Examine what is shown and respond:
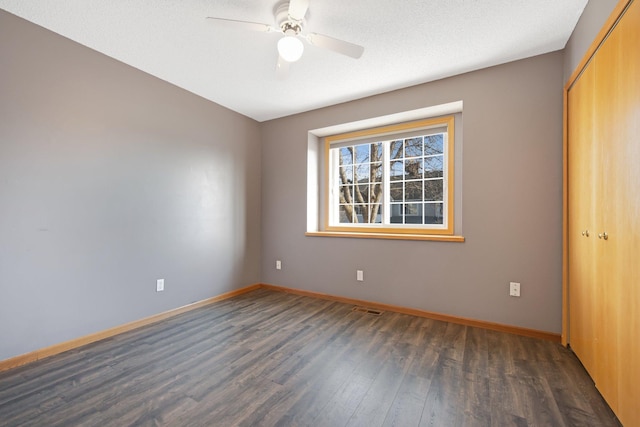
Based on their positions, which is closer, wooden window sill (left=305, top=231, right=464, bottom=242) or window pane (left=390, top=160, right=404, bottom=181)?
wooden window sill (left=305, top=231, right=464, bottom=242)

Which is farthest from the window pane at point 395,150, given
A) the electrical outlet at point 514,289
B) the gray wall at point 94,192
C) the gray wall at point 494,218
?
the gray wall at point 94,192

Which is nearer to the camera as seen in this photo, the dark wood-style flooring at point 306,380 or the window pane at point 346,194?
the dark wood-style flooring at point 306,380

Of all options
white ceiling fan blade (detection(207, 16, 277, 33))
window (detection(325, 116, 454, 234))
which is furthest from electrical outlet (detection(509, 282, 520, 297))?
white ceiling fan blade (detection(207, 16, 277, 33))

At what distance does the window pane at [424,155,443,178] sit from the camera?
309cm

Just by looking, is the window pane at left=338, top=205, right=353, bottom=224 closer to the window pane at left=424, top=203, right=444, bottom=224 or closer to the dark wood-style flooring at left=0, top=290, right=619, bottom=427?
the window pane at left=424, top=203, right=444, bottom=224

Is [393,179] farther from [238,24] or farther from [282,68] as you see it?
[238,24]

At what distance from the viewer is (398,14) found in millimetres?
1869

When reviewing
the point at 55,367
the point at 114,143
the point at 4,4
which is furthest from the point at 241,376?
the point at 4,4

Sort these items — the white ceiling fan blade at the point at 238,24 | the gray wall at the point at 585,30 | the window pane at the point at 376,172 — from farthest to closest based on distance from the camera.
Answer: the window pane at the point at 376,172, the white ceiling fan blade at the point at 238,24, the gray wall at the point at 585,30

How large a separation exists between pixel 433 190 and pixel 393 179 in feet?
1.68

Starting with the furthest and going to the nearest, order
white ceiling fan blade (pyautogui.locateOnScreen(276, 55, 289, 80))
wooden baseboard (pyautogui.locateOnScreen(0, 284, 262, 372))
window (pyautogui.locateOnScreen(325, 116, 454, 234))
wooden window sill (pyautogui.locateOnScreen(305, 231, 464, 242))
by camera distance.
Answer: window (pyautogui.locateOnScreen(325, 116, 454, 234)) → wooden window sill (pyautogui.locateOnScreen(305, 231, 464, 242)) → white ceiling fan blade (pyautogui.locateOnScreen(276, 55, 289, 80)) → wooden baseboard (pyautogui.locateOnScreen(0, 284, 262, 372))

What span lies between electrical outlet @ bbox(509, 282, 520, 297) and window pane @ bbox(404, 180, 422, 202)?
1.24 meters

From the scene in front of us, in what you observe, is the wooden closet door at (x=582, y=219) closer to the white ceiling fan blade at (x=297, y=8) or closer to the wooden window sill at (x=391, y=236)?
the wooden window sill at (x=391, y=236)

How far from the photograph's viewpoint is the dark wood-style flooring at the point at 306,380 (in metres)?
1.41
